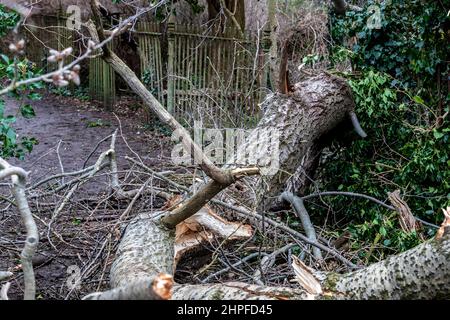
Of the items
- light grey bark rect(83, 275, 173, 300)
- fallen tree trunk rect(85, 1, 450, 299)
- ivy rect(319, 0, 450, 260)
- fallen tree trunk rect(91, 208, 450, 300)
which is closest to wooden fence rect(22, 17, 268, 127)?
ivy rect(319, 0, 450, 260)

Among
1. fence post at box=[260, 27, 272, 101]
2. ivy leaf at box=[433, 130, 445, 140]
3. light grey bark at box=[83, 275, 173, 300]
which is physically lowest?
light grey bark at box=[83, 275, 173, 300]

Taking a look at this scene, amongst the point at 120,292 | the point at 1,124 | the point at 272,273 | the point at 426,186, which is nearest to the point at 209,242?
the point at 272,273

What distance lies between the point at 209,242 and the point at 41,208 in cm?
206

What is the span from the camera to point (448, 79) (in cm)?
546

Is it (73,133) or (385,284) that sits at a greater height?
(385,284)

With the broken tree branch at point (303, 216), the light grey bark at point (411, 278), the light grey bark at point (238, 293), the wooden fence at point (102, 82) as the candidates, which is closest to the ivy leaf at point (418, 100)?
the broken tree branch at point (303, 216)

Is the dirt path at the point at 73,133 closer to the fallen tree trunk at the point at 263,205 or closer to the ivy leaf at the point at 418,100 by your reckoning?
the fallen tree trunk at the point at 263,205

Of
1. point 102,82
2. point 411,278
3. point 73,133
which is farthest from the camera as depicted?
point 102,82

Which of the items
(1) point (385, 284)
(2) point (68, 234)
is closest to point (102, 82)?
(2) point (68, 234)

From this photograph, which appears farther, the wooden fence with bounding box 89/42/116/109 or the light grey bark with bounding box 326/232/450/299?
the wooden fence with bounding box 89/42/116/109

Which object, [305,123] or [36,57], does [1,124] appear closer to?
[305,123]

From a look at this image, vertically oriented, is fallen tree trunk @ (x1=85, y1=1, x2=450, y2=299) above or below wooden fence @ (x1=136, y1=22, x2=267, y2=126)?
below

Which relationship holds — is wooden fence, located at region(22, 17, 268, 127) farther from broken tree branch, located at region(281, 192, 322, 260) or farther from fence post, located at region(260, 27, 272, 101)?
broken tree branch, located at region(281, 192, 322, 260)

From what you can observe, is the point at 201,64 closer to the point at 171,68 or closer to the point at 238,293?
the point at 171,68
